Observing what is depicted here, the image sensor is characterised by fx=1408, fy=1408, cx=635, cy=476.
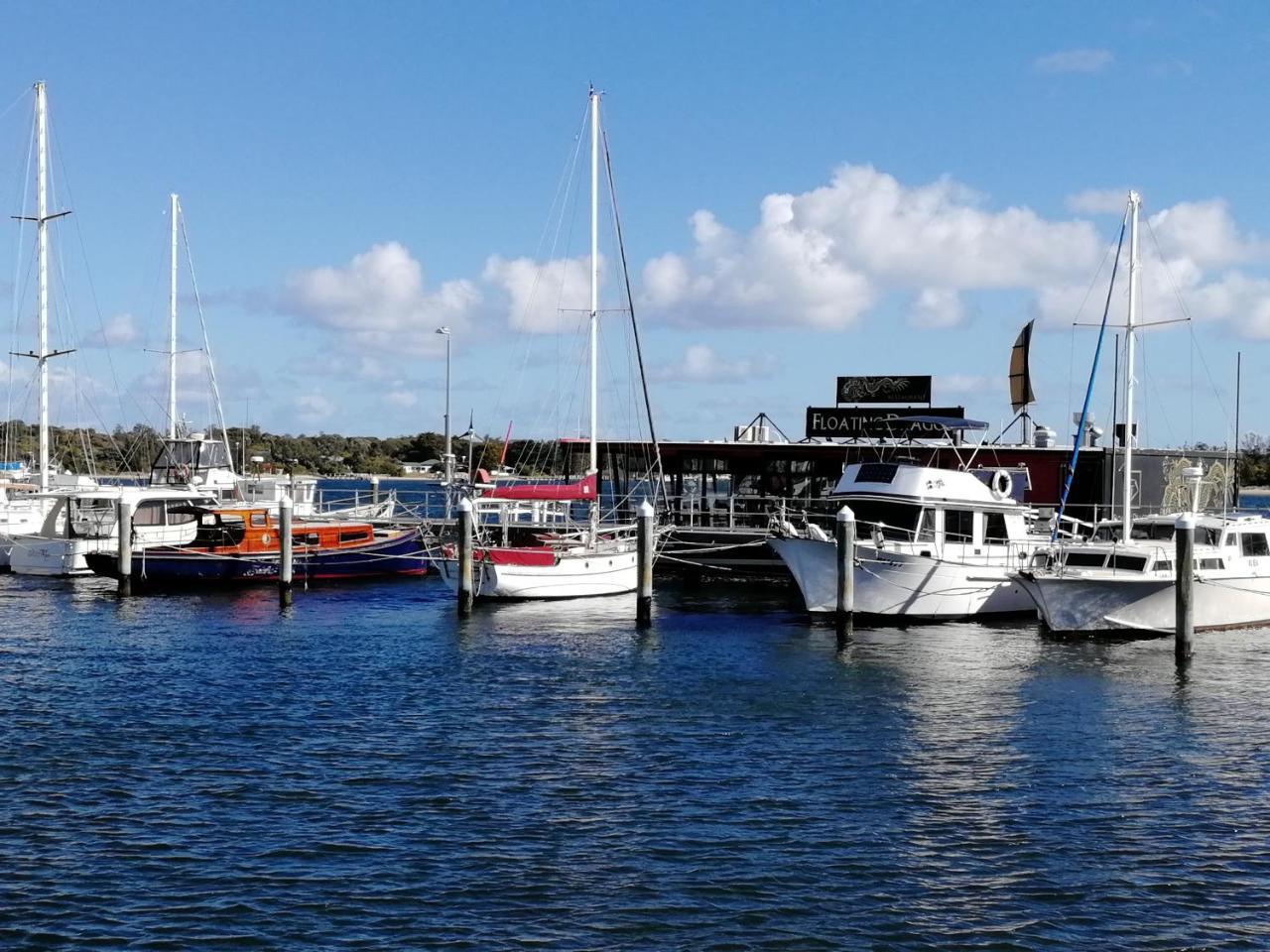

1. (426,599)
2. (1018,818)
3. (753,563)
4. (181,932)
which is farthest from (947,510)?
(181,932)

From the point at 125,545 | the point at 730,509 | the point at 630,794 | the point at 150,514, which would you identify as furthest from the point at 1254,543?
the point at 150,514

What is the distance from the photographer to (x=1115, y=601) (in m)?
38.7

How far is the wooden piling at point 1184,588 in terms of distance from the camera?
3506 centimetres

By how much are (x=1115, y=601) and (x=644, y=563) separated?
43.5 feet

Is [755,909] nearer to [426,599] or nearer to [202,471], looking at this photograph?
[426,599]

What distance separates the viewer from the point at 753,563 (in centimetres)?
5456

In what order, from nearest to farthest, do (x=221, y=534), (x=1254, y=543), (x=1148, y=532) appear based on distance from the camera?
(x=1254, y=543) < (x=1148, y=532) < (x=221, y=534)

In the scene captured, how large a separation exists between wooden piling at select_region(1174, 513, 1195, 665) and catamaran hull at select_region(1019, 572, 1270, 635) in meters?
2.77

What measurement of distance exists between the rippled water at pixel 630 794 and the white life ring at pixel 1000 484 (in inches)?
342

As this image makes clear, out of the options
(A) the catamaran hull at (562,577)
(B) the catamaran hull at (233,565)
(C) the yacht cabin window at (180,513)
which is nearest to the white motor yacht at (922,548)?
(A) the catamaran hull at (562,577)

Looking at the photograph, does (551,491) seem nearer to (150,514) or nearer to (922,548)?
(922,548)

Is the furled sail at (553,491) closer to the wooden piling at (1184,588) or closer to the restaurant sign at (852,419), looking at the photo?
the restaurant sign at (852,419)

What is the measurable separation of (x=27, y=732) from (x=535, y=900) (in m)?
13.6

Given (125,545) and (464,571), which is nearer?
(464,571)
